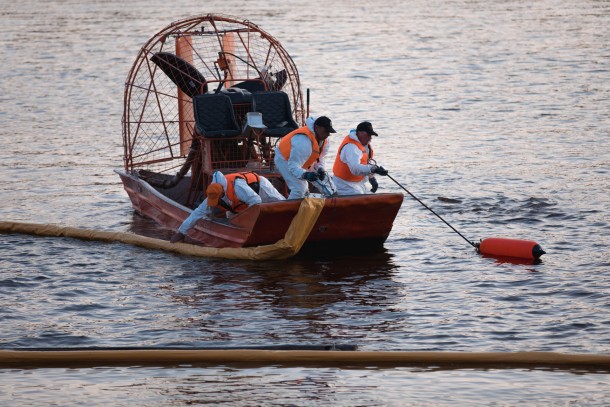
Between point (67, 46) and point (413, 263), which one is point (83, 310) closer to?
point (413, 263)

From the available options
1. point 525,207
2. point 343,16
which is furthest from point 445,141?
point 343,16

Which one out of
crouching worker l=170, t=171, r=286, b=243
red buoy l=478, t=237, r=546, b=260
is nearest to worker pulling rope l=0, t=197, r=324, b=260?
crouching worker l=170, t=171, r=286, b=243

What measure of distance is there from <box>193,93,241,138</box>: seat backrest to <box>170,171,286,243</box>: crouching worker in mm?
1364

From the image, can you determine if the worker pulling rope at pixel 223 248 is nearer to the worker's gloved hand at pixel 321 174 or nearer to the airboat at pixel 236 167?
the airboat at pixel 236 167

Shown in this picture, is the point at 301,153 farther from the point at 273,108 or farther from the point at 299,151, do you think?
the point at 273,108

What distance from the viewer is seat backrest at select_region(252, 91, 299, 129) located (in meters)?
18.0

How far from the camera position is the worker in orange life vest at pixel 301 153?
16.1 meters

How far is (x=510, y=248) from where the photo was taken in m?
16.5

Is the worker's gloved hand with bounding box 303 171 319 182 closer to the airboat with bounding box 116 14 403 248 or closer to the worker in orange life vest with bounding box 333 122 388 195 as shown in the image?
the airboat with bounding box 116 14 403 248

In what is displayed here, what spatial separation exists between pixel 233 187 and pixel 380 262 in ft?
7.80

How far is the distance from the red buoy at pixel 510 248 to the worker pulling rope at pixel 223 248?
2724 millimetres

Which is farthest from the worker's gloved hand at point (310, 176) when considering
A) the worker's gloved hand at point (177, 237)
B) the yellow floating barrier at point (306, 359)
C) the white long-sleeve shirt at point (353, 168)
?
the yellow floating barrier at point (306, 359)

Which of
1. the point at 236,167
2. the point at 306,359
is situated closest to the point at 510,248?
the point at 236,167

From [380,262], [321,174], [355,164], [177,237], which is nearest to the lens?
[321,174]
